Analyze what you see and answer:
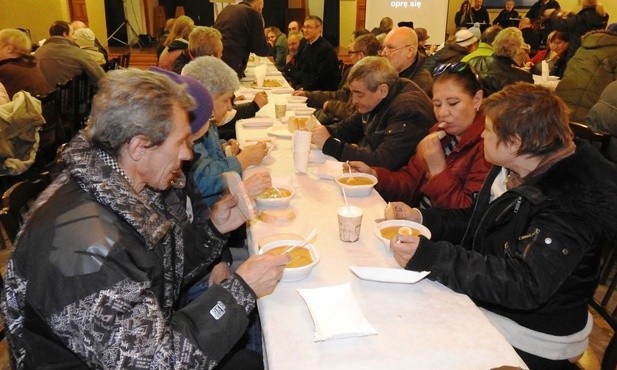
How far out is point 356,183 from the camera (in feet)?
7.34

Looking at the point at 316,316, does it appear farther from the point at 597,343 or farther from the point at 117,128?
the point at 597,343

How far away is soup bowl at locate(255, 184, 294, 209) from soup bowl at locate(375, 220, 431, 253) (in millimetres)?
433

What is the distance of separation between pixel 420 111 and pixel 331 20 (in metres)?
10.6

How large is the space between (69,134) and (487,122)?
4.16m

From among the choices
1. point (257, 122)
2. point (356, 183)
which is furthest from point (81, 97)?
point (356, 183)

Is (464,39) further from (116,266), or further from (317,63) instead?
(116,266)

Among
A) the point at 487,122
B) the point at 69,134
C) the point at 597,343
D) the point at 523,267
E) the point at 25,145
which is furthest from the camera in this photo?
the point at 69,134

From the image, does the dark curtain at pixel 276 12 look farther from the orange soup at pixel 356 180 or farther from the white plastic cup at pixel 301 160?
the orange soup at pixel 356 180

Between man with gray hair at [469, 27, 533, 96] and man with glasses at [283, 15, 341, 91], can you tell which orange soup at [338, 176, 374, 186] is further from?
man with glasses at [283, 15, 341, 91]

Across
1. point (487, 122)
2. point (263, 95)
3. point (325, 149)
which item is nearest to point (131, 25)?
point (263, 95)

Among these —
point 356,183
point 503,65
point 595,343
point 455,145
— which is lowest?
point 595,343

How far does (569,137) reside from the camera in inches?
58.2

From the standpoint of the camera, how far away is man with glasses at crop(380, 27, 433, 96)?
386 centimetres

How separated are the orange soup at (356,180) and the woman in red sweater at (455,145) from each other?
0.61ft
